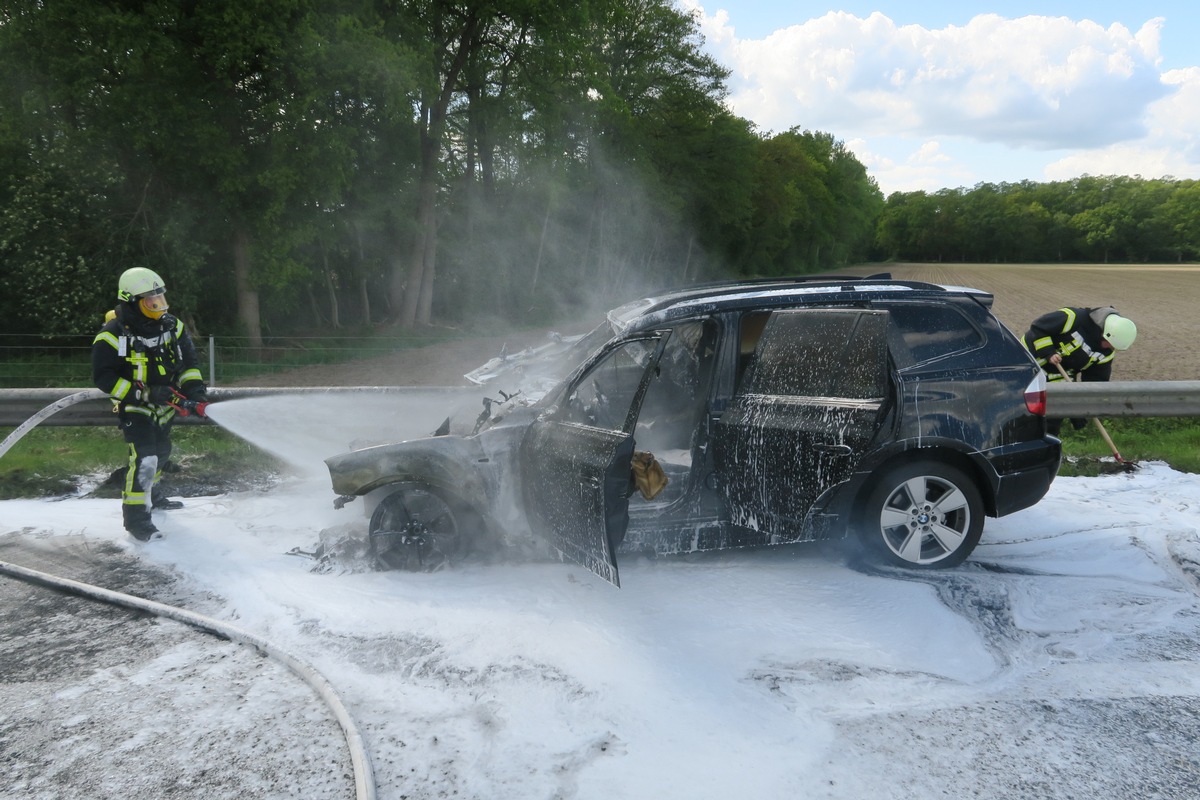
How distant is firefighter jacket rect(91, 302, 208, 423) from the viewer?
5.71 m

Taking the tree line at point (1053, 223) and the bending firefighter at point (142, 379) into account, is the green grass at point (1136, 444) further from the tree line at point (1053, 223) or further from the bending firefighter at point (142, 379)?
the tree line at point (1053, 223)

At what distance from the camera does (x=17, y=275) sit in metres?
18.5

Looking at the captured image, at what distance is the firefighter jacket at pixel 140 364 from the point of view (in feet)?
18.7

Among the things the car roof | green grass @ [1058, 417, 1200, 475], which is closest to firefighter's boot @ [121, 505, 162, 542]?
the car roof

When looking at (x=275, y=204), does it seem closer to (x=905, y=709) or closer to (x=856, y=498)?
(x=856, y=498)

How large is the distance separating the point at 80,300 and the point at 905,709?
763 inches

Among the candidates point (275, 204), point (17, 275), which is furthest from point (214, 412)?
point (17, 275)

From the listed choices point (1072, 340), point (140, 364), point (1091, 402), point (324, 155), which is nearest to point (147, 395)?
point (140, 364)

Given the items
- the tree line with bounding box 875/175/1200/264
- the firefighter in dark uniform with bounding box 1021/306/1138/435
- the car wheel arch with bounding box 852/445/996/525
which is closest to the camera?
the car wheel arch with bounding box 852/445/996/525

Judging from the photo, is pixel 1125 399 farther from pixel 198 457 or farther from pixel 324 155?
pixel 324 155

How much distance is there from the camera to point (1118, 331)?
8.45 m

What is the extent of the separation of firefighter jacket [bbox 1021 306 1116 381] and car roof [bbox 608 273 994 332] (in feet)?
13.4

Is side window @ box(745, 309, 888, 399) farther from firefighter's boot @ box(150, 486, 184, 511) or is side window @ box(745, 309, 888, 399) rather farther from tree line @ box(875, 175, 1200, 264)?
tree line @ box(875, 175, 1200, 264)

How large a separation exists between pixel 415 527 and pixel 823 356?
2.62 metres
